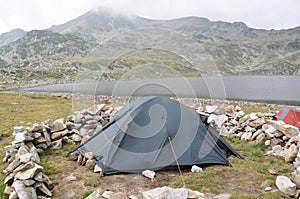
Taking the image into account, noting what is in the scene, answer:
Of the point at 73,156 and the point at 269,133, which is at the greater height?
the point at 269,133

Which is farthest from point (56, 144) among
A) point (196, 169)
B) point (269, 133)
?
point (269, 133)

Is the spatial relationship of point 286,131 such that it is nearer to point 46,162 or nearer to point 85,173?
point 85,173

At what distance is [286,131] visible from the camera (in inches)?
378

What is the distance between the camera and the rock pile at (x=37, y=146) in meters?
6.16

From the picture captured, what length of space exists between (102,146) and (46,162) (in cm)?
201

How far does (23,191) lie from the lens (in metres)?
5.84

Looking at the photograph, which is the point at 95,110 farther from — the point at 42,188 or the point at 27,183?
the point at 27,183

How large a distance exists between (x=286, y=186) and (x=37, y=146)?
8.32 m

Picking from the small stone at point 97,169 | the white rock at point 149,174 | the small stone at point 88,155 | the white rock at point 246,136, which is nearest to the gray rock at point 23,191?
the small stone at point 97,169

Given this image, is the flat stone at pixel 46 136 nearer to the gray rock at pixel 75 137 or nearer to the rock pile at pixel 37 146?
the rock pile at pixel 37 146

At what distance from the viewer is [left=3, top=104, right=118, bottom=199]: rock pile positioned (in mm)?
6160

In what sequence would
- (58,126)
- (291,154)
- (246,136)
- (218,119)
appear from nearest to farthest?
(291,154) → (58,126) → (246,136) → (218,119)

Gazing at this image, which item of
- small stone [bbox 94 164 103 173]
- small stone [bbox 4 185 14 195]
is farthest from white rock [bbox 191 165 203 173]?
small stone [bbox 4 185 14 195]

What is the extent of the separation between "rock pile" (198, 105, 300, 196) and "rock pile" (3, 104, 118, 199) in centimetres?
552
